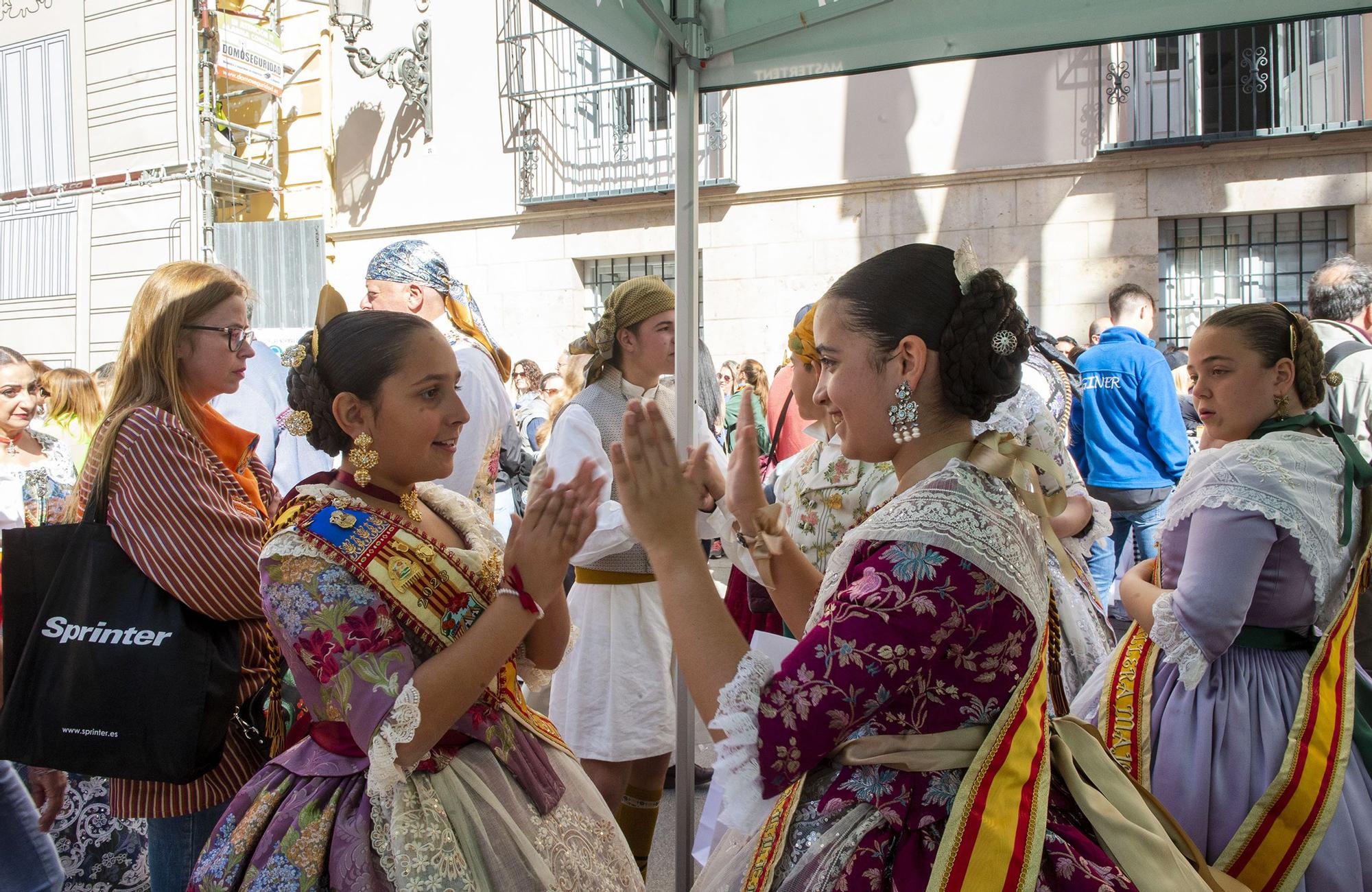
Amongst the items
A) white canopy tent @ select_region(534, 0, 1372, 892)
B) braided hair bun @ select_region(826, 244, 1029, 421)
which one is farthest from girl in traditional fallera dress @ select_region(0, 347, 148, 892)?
braided hair bun @ select_region(826, 244, 1029, 421)

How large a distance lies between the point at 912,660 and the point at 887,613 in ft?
0.26

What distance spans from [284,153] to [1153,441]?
1312cm

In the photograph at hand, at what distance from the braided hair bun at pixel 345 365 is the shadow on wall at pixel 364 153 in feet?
41.9

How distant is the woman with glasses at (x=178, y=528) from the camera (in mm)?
2074

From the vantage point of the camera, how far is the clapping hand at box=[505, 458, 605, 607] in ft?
5.84

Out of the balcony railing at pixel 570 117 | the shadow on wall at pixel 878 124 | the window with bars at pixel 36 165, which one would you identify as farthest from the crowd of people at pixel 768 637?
the window with bars at pixel 36 165

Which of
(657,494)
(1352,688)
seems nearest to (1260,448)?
(1352,688)

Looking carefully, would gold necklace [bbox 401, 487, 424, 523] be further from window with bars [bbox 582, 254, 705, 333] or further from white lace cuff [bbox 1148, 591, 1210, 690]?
window with bars [bbox 582, 254, 705, 333]

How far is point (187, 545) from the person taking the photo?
2.07m

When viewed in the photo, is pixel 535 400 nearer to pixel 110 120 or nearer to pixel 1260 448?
pixel 1260 448

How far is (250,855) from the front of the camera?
1718 millimetres

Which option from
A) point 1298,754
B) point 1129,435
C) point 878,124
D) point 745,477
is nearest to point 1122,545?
point 1129,435

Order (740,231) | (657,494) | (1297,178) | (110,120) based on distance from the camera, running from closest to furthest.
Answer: (657,494) → (1297,178) → (740,231) → (110,120)

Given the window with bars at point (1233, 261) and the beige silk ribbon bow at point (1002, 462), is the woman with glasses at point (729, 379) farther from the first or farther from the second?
the beige silk ribbon bow at point (1002, 462)
